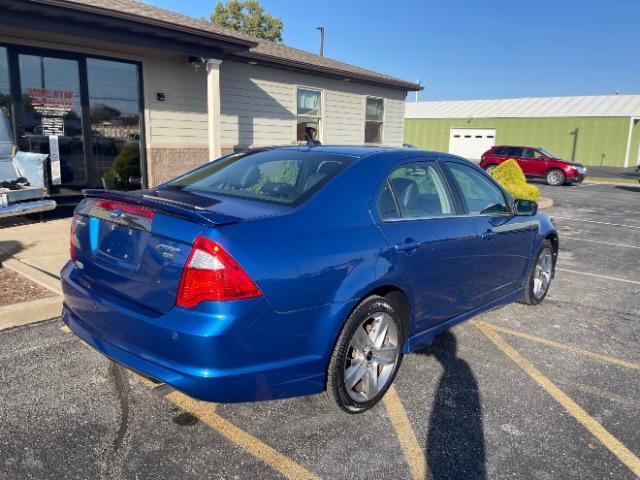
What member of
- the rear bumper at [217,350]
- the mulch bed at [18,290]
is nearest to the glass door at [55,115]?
the mulch bed at [18,290]

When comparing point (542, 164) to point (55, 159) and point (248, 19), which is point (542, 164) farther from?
point (248, 19)

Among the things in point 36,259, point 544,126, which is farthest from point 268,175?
point 544,126

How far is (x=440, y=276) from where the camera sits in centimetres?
356

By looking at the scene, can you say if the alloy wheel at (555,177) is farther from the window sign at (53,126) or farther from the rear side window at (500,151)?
the window sign at (53,126)

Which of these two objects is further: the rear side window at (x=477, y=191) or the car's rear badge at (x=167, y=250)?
the rear side window at (x=477, y=191)

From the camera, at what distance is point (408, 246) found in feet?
10.6

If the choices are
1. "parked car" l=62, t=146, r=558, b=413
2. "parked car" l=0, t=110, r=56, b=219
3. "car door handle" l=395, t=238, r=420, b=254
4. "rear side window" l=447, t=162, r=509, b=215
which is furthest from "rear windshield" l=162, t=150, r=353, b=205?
"parked car" l=0, t=110, r=56, b=219

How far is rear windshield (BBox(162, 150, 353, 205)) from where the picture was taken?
3.11 m

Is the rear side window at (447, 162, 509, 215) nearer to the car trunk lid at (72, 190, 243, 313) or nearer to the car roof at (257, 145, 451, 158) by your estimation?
the car roof at (257, 145, 451, 158)

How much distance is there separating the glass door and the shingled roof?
1242 mm

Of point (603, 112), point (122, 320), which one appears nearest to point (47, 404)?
point (122, 320)

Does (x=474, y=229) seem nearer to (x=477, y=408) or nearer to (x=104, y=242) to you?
(x=477, y=408)

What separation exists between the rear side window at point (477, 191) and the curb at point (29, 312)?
3.43 metres

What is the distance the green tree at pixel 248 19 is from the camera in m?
45.2
